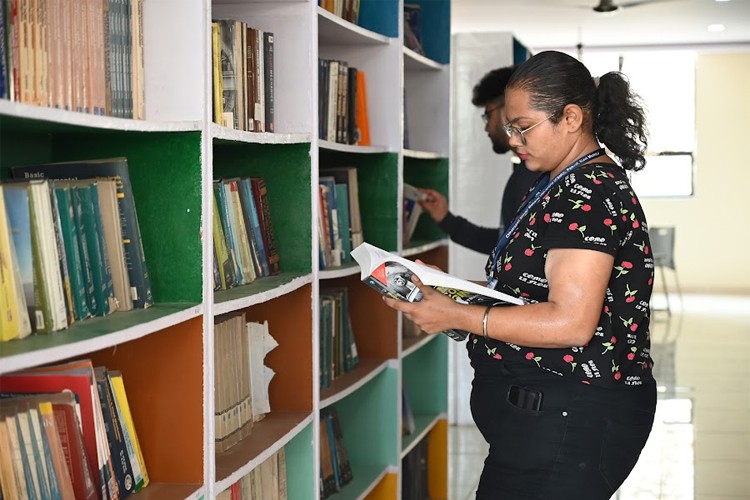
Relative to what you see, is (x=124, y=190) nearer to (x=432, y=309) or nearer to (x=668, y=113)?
(x=432, y=309)

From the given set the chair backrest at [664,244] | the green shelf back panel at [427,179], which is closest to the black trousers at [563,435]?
the green shelf back panel at [427,179]

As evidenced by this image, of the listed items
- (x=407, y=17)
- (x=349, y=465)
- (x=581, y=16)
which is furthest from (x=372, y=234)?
(x=581, y=16)

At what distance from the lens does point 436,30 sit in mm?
4418

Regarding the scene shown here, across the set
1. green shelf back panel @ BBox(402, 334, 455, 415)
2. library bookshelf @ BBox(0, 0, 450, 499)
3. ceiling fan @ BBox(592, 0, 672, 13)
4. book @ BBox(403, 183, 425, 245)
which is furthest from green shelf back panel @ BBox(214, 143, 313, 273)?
ceiling fan @ BBox(592, 0, 672, 13)

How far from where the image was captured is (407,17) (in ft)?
14.0

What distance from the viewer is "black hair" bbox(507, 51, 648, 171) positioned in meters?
2.27

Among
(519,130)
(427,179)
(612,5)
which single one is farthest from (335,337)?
(612,5)

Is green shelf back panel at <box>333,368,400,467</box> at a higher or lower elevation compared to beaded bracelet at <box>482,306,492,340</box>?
lower

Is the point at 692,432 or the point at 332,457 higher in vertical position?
the point at 332,457

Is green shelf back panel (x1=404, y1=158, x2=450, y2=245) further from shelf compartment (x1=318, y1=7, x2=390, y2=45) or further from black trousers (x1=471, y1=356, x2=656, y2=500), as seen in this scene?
black trousers (x1=471, y1=356, x2=656, y2=500)

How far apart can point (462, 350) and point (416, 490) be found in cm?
199

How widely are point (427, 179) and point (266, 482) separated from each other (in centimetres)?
212

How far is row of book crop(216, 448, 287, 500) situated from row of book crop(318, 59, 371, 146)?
1.01m

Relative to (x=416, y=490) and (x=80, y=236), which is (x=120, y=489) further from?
(x=416, y=490)
